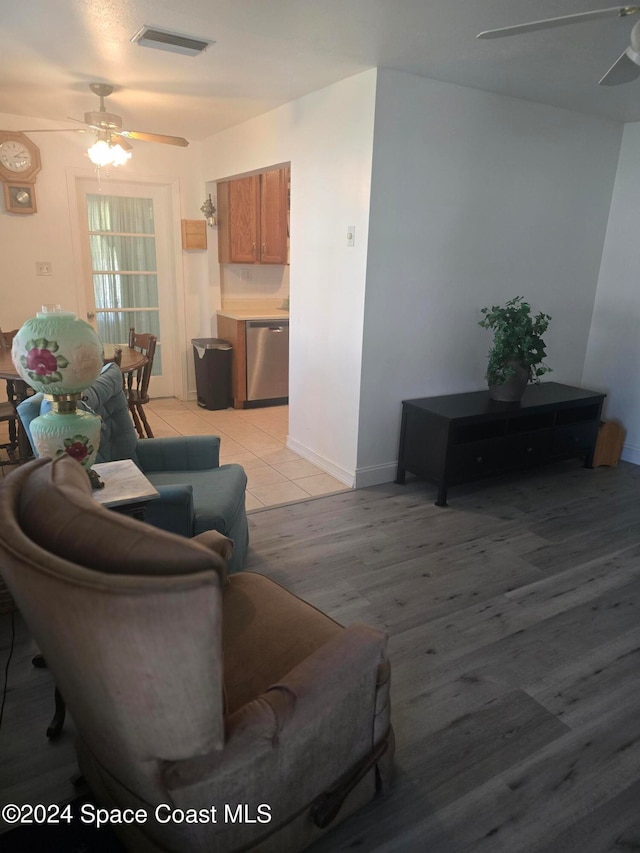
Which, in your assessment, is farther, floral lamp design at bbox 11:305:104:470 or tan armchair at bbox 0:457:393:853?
floral lamp design at bbox 11:305:104:470

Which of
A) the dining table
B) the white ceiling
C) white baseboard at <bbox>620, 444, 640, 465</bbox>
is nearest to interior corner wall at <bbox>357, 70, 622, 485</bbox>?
the white ceiling

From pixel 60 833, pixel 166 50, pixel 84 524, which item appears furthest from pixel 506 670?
pixel 166 50

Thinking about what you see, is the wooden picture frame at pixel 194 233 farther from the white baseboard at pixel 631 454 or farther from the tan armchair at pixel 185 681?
the tan armchair at pixel 185 681

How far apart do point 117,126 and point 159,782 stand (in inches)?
151

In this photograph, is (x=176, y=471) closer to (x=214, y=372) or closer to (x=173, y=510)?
(x=173, y=510)

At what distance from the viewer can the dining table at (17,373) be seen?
331cm

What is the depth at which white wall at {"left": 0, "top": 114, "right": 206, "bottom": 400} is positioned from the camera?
472 centimetres

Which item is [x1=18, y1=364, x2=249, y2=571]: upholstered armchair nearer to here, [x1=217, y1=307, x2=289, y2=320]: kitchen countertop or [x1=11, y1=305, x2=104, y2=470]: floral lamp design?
[x1=11, y1=305, x2=104, y2=470]: floral lamp design

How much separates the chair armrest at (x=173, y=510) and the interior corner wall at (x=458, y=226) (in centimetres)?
165

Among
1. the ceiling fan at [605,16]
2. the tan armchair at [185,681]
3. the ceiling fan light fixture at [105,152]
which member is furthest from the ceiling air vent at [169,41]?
the tan armchair at [185,681]

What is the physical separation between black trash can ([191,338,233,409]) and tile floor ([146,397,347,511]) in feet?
0.37

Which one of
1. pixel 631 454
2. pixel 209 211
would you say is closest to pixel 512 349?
pixel 631 454

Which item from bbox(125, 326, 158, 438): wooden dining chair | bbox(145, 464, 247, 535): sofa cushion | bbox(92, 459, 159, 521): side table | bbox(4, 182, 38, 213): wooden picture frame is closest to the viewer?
bbox(92, 459, 159, 521): side table

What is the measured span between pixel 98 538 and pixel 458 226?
3.26m
